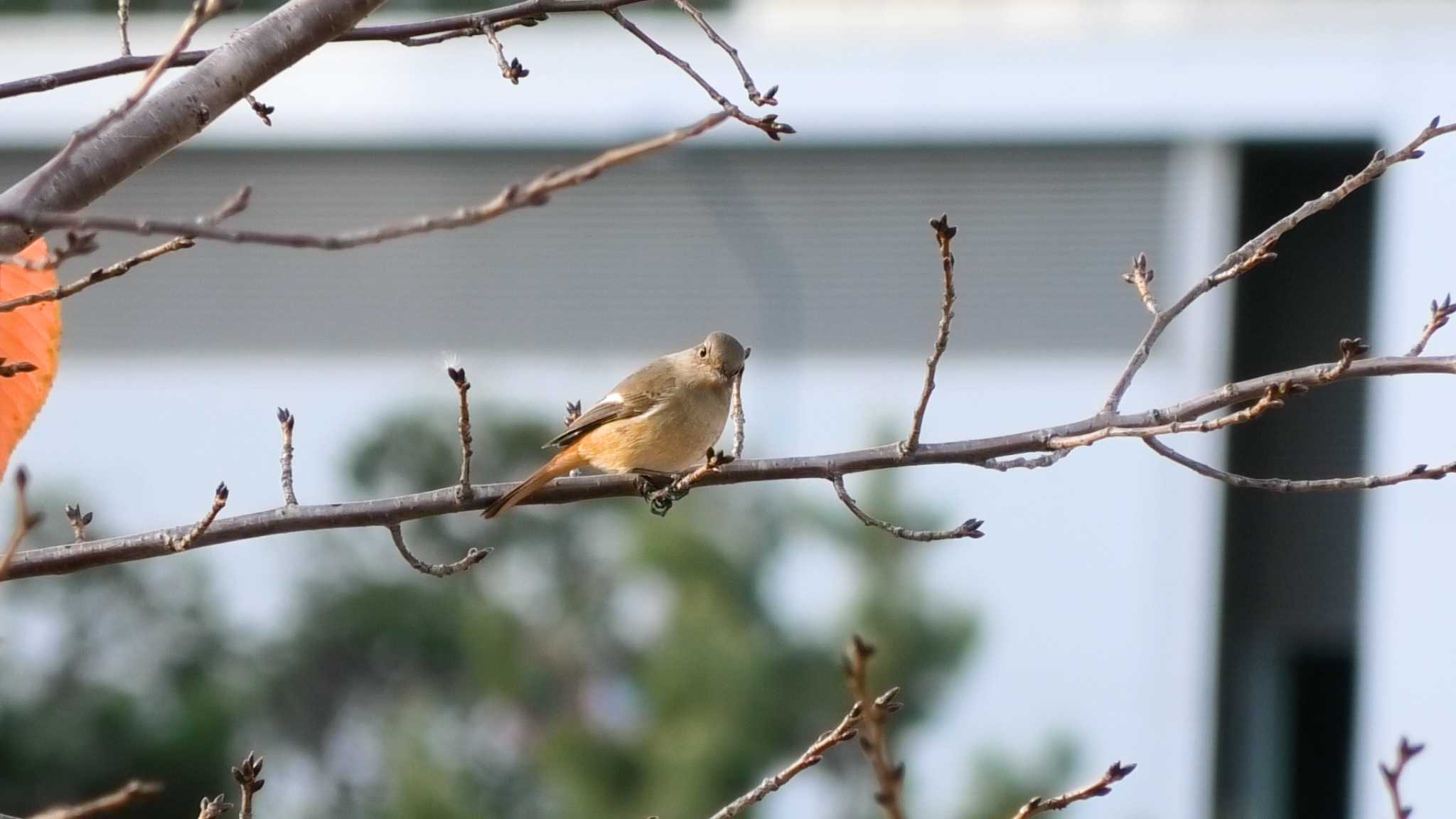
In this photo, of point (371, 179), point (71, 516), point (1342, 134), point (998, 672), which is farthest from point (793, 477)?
point (371, 179)

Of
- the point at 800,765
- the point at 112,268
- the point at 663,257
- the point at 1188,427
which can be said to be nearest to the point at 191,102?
the point at 112,268

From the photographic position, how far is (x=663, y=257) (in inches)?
770

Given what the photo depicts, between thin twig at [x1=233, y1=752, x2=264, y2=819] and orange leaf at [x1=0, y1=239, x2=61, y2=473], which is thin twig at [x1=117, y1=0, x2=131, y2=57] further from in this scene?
thin twig at [x1=233, y1=752, x2=264, y2=819]

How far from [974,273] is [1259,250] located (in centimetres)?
1595

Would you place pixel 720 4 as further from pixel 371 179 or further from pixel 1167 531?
pixel 1167 531

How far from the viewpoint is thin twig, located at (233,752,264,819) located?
2.36 meters

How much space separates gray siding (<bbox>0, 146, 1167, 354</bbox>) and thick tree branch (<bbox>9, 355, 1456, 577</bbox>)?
15579 millimetres

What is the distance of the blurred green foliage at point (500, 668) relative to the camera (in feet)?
47.7

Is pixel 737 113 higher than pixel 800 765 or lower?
higher

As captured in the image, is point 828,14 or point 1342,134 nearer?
point 1342,134

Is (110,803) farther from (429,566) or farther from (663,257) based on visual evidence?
(663,257)

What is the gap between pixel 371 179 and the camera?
1977cm

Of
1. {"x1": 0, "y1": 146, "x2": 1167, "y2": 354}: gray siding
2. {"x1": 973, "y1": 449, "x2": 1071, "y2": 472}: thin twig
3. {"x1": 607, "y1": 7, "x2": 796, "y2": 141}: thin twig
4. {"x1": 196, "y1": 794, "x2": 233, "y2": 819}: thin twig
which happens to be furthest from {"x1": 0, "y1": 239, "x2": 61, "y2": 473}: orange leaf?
{"x1": 0, "y1": 146, "x2": 1167, "y2": 354}: gray siding

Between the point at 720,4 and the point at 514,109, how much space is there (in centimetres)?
255
